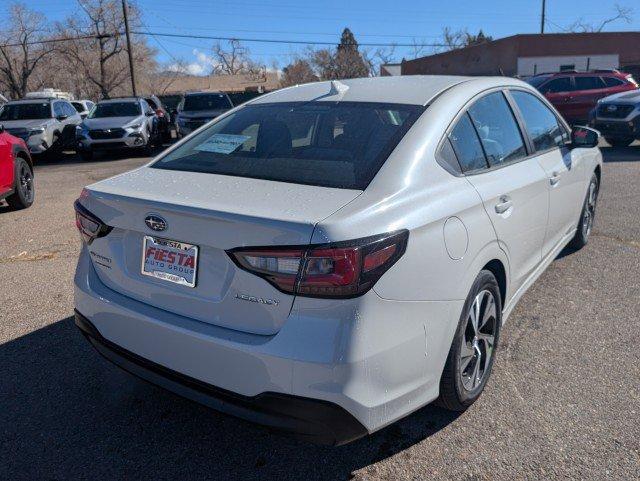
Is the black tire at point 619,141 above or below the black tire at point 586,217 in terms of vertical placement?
above

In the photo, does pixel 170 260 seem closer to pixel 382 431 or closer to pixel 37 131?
pixel 382 431

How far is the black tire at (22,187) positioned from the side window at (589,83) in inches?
611

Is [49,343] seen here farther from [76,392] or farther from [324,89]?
[324,89]

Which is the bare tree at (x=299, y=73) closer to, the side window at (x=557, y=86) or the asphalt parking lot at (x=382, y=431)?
the side window at (x=557, y=86)

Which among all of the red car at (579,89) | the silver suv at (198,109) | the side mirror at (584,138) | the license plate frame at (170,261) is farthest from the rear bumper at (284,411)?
the red car at (579,89)

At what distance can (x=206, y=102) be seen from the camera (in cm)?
1816

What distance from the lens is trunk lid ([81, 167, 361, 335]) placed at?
7.11 feet

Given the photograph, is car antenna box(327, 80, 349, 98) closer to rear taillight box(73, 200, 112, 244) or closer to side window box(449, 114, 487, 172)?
side window box(449, 114, 487, 172)

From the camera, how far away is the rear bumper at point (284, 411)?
84.3 inches

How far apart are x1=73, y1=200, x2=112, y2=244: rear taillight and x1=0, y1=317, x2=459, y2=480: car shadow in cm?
82

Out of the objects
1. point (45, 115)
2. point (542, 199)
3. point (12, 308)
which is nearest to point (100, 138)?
point (45, 115)

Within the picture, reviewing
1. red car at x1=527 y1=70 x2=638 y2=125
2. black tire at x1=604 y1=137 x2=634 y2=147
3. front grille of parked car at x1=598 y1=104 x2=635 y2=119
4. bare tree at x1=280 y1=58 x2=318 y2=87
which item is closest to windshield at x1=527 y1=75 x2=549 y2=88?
red car at x1=527 y1=70 x2=638 y2=125

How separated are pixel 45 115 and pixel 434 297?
50.8 ft

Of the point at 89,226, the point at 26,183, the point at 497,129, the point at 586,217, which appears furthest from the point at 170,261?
the point at 26,183
